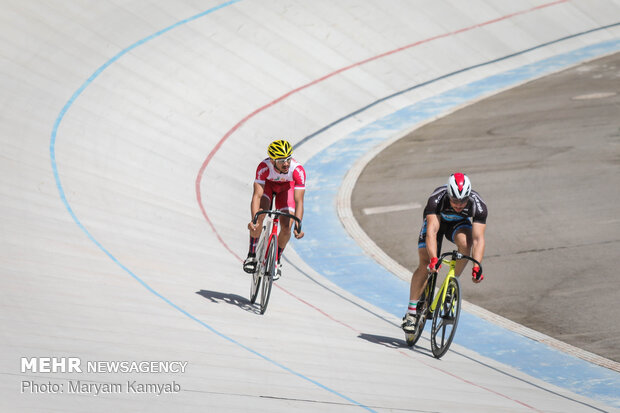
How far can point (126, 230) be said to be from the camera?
9.88 m

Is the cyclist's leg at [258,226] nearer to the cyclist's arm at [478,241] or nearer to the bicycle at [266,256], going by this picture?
the bicycle at [266,256]

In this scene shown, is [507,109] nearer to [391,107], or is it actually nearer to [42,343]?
[391,107]

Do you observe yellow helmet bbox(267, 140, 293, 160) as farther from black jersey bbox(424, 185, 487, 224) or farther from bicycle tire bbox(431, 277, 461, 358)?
bicycle tire bbox(431, 277, 461, 358)

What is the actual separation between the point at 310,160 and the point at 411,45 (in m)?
4.79

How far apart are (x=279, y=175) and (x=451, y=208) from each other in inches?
61.3

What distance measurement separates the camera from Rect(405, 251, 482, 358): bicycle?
7211 millimetres

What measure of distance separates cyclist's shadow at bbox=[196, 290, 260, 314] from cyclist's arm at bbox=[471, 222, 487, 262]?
2060 mm

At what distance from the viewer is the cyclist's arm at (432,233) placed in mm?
7215

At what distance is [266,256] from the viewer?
7.95 metres

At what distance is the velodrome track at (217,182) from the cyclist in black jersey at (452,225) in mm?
747

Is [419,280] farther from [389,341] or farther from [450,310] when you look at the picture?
[389,341]

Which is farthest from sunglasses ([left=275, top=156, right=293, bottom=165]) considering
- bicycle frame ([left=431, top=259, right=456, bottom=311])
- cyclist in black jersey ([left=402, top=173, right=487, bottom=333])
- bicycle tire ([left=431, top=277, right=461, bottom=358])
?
bicycle tire ([left=431, top=277, right=461, bottom=358])

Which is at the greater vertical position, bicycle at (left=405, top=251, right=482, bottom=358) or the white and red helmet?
the white and red helmet

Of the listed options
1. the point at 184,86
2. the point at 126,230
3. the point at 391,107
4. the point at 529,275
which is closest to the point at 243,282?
the point at 126,230
